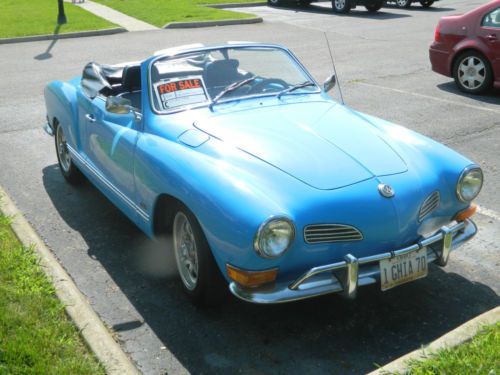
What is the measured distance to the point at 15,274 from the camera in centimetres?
461

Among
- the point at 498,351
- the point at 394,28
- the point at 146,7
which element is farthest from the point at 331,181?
the point at 146,7

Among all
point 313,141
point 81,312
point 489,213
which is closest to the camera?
point 81,312

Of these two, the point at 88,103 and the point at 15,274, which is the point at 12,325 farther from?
the point at 88,103

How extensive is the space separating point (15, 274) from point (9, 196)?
1.88 m

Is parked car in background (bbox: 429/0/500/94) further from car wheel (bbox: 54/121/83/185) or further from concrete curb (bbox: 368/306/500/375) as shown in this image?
concrete curb (bbox: 368/306/500/375)

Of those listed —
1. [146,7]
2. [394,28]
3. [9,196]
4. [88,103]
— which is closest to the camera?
[88,103]

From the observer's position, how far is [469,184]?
4398 millimetres

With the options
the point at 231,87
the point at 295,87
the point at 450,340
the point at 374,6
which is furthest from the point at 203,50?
the point at 374,6

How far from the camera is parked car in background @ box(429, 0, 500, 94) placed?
963cm

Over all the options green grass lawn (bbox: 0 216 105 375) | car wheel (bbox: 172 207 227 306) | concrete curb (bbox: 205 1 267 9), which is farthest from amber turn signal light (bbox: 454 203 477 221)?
concrete curb (bbox: 205 1 267 9)

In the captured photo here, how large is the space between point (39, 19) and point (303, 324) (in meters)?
16.2

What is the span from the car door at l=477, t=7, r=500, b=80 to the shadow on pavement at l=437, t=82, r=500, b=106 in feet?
1.02

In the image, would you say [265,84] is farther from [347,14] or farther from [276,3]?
[276,3]

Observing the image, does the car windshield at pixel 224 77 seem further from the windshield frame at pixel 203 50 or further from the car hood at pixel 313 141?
the car hood at pixel 313 141
